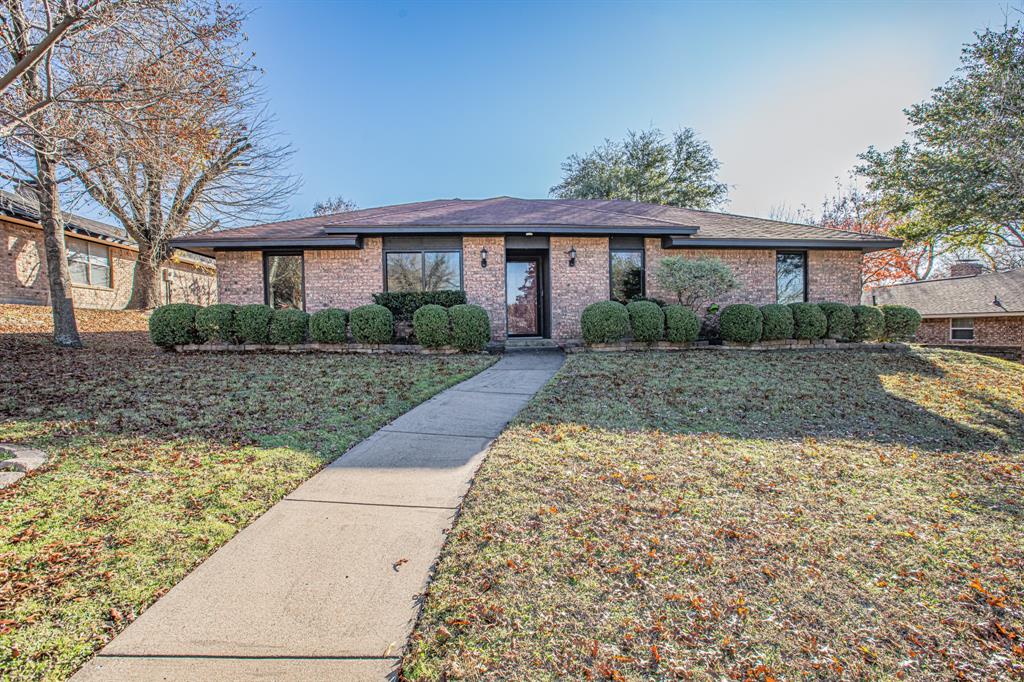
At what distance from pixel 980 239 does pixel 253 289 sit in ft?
72.0

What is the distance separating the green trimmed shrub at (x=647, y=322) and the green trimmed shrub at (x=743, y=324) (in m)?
1.41

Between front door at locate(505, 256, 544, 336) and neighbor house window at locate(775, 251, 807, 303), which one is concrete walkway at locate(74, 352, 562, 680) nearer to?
front door at locate(505, 256, 544, 336)

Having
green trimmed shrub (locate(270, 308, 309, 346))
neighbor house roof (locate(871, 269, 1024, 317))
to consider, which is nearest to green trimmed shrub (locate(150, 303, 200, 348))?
green trimmed shrub (locate(270, 308, 309, 346))

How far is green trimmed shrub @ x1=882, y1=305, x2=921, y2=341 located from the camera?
10.2 meters

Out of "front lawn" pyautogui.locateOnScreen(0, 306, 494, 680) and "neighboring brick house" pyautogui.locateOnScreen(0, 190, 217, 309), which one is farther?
"neighboring brick house" pyautogui.locateOnScreen(0, 190, 217, 309)

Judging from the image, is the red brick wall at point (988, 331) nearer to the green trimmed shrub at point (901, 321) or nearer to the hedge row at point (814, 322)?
the green trimmed shrub at point (901, 321)

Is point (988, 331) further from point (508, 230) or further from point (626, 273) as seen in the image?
point (508, 230)

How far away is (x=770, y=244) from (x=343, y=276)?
10079 millimetres

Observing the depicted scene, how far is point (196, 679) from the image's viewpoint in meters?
1.74

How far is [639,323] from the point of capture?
9578mm

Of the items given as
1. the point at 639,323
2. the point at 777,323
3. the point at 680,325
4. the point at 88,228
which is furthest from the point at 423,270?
the point at 88,228

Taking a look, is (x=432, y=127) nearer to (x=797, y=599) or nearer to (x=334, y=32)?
(x=334, y=32)

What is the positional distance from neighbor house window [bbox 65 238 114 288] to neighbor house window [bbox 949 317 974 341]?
31075 mm

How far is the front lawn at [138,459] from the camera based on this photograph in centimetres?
213
